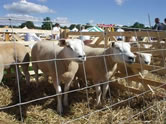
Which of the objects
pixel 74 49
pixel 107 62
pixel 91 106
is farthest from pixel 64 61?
pixel 91 106

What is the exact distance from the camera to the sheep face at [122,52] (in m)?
3.44

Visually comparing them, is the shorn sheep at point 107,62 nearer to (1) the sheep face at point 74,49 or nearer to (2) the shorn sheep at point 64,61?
(2) the shorn sheep at point 64,61

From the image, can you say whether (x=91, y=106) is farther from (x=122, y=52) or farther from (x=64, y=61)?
(x=122, y=52)

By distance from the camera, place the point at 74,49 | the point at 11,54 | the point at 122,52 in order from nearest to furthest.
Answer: the point at 74,49 → the point at 122,52 → the point at 11,54

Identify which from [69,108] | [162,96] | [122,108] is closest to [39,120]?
[69,108]

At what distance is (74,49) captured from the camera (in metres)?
3.24

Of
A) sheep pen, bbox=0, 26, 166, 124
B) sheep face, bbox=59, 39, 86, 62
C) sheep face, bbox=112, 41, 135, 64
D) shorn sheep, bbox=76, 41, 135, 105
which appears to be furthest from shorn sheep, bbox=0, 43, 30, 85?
sheep face, bbox=112, 41, 135, 64

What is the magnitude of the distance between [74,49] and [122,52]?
970 mm

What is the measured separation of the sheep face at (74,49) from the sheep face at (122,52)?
0.73 meters

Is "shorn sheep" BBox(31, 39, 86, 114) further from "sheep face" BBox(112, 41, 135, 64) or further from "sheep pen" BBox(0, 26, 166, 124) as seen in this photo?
"sheep face" BBox(112, 41, 135, 64)

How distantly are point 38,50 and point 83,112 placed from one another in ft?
6.34

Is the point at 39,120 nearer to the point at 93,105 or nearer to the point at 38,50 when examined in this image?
the point at 93,105

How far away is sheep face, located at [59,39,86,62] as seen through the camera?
10.2ft

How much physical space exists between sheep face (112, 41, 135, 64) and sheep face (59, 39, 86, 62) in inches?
28.6
